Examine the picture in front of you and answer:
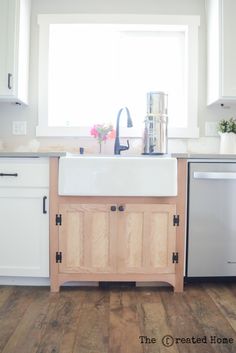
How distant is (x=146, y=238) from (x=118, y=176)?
1.35 feet

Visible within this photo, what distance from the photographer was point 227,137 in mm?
2348

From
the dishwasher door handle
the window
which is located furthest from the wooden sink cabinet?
the window

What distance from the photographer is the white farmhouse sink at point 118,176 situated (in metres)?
1.79

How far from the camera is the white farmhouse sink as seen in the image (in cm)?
179

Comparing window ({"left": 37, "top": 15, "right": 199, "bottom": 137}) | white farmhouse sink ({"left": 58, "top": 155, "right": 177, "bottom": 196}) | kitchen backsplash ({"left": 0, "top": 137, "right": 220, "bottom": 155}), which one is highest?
window ({"left": 37, "top": 15, "right": 199, "bottom": 137})

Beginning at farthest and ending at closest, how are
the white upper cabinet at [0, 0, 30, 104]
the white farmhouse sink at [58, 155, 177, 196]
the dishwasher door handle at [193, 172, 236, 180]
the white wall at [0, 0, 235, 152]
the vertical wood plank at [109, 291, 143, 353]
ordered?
the white wall at [0, 0, 235, 152] → the white upper cabinet at [0, 0, 30, 104] → the dishwasher door handle at [193, 172, 236, 180] → the white farmhouse sink at [58, 155, 177, 196] → the vertical wood plank at [109, 291, 143, 353]

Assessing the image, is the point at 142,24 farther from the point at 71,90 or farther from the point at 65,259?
the point at 65,259

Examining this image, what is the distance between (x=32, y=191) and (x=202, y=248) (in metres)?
1.11

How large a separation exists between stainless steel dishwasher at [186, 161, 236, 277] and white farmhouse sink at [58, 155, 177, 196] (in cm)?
20

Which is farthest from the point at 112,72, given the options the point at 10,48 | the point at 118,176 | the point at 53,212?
the point at 53,212

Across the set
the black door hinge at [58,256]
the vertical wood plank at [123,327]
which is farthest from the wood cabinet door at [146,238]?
the black door hinge at [58,256]

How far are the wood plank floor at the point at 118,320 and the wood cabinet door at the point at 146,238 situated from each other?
0.59 feet

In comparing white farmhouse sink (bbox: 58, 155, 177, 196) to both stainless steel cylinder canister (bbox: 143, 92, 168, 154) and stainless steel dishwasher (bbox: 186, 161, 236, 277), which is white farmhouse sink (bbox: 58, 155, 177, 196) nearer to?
stainless steel dishwasher (bbox: 186, 161, 236, 277)

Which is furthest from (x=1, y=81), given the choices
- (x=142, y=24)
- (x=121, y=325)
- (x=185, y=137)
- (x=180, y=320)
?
(x=180, y=320)
